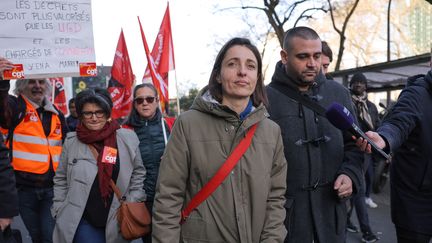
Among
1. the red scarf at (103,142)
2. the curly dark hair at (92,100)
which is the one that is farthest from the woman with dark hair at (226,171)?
the curly dark hair at (92,100)

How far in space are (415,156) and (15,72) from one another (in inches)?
121

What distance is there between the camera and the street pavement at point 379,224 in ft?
20.0

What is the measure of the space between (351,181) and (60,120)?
10.1 ft

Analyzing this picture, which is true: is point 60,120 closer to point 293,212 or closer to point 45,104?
point 45,104

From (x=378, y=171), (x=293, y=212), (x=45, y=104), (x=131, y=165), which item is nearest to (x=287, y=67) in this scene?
(x=293, y=212)

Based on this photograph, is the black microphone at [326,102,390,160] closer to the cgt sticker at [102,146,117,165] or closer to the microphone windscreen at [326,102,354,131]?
the microphone windscreen at [326,102,354,131]

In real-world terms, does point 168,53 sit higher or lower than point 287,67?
higher

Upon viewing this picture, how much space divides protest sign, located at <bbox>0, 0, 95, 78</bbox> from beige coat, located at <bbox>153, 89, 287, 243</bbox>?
1.94m

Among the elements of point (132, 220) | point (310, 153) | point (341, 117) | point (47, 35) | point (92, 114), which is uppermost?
point (47, 35)

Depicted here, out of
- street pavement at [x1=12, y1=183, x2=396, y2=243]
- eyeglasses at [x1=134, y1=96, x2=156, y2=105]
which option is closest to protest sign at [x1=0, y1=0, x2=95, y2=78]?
eyeglasses at [x1=134, y1=96, x2=156, y2=105]

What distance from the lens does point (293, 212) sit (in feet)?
9.23

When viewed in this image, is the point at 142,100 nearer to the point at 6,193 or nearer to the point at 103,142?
the point at 103,142

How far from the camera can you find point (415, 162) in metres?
2.96

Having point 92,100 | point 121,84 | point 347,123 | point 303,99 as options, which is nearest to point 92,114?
point 92,100
